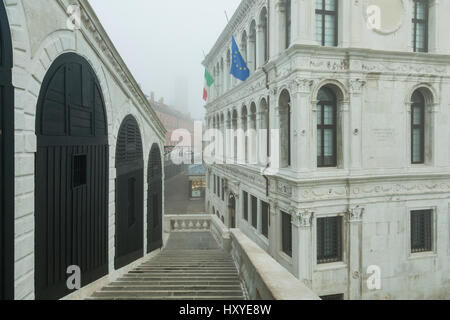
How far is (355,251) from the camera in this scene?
13117mm

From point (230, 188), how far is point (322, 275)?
37.3 feet

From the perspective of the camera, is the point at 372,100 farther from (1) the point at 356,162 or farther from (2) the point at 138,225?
(2) the point at 138,225

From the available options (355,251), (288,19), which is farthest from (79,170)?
(288,19)

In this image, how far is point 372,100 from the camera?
43.8 feet

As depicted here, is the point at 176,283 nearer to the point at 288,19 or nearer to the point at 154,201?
the point at 154,201

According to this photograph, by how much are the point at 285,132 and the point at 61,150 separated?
35.3 feet

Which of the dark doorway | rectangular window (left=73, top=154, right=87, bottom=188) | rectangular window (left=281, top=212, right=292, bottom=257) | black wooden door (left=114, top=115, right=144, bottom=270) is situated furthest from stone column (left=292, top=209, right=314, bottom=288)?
the dark doorway

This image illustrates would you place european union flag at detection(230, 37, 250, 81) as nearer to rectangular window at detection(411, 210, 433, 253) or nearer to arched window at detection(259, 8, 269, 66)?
arched window at detection(259, 8, 269, 66)

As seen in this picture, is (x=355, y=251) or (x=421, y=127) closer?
(x=355, y=251)

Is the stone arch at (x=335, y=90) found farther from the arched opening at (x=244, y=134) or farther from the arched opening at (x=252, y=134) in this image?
the arched opening at (x=244, y=134)

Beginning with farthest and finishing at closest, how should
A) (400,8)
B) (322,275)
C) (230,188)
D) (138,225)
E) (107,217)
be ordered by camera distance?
(230,188)
(400,8)
(322,275)
(138,225)
(107,217)

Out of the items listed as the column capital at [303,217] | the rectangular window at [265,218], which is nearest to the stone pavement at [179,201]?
the rectangular window at [265,218]
